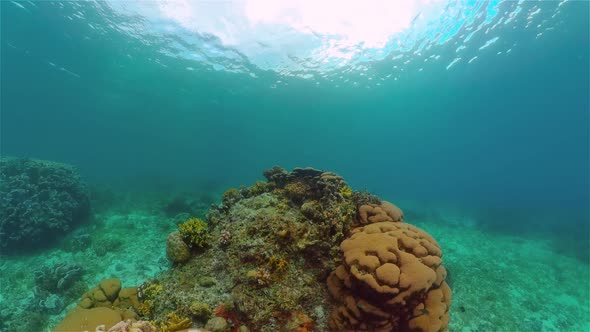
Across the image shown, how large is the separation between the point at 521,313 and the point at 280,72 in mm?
33017

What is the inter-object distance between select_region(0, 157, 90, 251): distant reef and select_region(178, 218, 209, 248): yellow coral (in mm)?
13416

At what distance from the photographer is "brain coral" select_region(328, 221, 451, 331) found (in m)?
4.96

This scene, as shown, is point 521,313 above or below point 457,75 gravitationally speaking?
below

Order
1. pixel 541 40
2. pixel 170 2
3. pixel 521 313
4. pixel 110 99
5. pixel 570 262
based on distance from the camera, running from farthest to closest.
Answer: pixel 110 99, pixel 541 40, pixel 170 2, pixel 570 262, pixel 521 313

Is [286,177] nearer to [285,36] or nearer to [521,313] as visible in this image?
[521,313]

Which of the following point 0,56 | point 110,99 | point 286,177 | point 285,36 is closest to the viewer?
point 286,177

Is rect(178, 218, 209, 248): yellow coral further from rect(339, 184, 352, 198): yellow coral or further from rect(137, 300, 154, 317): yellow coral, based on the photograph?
rect(339, 184, 352, 198): yellow coral

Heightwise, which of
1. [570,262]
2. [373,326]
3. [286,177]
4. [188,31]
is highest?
[188,31]

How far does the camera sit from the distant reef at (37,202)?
1448cm

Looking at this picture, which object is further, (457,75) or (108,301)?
(457,75)

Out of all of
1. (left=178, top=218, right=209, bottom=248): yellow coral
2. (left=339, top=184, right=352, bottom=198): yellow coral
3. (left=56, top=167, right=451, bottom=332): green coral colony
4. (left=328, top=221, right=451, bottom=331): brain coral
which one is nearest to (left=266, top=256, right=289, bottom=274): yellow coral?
(left=56, top=167, right=451, bottom=332): green coral colony

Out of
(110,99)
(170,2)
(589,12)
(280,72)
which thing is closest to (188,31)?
(170,2)

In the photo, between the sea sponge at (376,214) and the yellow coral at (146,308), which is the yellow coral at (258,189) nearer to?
the sea sponge at (376,214)

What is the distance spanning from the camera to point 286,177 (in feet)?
33.2
